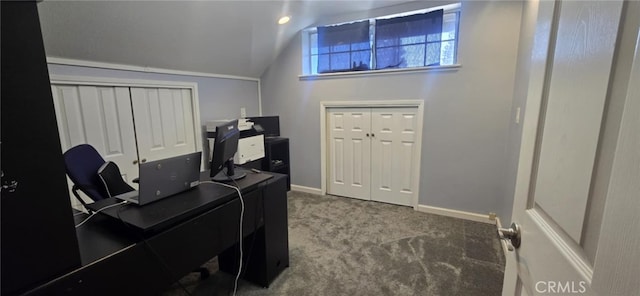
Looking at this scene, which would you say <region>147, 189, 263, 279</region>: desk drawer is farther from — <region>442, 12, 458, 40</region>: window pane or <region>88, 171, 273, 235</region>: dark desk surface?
<region>442, 12, 458, 40</region>: window pane

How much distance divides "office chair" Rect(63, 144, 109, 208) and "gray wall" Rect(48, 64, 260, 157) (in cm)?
Answer: 81

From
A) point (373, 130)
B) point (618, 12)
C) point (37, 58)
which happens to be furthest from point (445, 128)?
point (37, 58)

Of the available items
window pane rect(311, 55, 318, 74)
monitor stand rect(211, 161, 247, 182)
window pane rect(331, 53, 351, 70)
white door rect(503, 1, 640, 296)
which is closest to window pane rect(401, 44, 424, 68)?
window pane rect(331, 53, 351, 70)

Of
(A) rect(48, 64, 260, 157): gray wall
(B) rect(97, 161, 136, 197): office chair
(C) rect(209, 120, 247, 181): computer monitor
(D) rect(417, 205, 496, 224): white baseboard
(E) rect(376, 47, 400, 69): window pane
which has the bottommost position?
(D) rect(417, 205, 496, 224): white baseboard

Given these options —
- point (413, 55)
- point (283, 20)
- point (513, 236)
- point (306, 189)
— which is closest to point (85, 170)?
point (283, 20)

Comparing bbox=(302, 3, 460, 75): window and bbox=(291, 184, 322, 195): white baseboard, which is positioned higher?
bbox=(302, 3, 460, 75): window

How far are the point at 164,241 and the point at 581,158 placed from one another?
4.81ft

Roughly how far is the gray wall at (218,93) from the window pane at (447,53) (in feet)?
8.12

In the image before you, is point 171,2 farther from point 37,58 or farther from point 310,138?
point 310,138

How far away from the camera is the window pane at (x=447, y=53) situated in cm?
296

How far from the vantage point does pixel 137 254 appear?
1154 millimetres

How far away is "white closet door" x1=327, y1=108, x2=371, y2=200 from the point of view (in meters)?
3.54

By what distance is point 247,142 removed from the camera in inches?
114

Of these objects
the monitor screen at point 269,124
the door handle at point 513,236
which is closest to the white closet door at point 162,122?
the monitor screen at point 269,124
